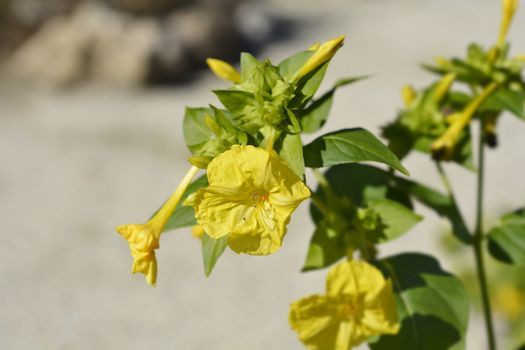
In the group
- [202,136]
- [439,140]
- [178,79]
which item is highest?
[178,79]

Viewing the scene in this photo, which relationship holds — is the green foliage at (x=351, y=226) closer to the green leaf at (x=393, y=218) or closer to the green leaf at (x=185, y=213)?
the green leaf at (x=393, y=218)

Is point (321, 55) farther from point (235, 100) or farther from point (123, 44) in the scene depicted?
point (123, 44)

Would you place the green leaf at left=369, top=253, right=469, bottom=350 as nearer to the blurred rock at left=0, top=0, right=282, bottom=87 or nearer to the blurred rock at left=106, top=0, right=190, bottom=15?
the blurred rock at left=0, top=0, right=282, bottom=87

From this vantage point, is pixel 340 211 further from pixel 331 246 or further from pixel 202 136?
pixel 202 136

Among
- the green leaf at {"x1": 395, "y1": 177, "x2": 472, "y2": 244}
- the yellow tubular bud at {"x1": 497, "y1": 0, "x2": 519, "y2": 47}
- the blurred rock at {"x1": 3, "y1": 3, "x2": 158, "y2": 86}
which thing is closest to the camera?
the green leaf at {"x1": 395, "y1": 177, "x2": 472, "y2": 244}

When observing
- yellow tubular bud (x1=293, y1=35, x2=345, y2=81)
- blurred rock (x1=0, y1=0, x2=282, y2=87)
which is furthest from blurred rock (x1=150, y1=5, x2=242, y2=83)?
yellow tubular bud (x1=293, y1=35, x2=345, y2=81)

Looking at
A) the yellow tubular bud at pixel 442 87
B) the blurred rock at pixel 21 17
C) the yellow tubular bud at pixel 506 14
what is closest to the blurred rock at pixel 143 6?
the blurred rock at pixel 21 17

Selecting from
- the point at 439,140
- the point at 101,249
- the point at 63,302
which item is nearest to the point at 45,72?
the point at 101,249
